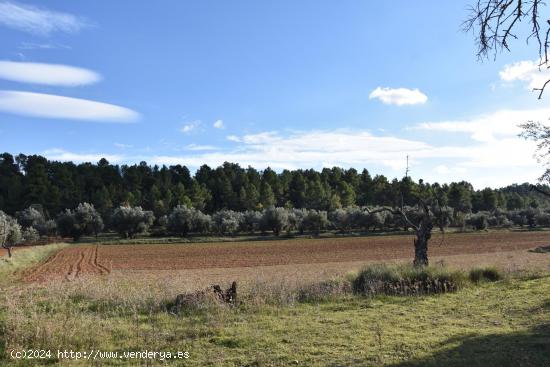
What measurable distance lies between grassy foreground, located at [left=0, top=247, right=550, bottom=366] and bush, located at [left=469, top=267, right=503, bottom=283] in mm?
3251

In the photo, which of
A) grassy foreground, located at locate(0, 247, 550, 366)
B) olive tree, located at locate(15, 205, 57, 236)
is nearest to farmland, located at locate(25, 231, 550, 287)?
grassy foreground, located at locate(0, 247, 550, 366)

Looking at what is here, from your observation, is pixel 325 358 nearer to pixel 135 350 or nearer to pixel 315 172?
pixel 135 350

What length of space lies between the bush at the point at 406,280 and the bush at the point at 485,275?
3.56 feet

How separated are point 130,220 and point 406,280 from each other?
88885mm

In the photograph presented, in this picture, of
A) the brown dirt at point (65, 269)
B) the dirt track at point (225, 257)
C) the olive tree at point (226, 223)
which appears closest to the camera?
the brown dirt at point (65, 269)

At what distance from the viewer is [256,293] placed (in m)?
12.9

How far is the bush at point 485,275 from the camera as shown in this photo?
16.8 metres

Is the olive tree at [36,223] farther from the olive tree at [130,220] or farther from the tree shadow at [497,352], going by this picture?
the tree shadow at [497,352]

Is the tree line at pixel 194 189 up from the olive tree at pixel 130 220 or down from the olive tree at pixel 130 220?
up

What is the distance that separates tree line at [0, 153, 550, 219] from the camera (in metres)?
125

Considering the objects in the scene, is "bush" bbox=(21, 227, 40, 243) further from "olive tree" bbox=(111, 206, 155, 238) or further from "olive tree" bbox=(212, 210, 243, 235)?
"olive tree" bbox=(212, 210, 243, 235)

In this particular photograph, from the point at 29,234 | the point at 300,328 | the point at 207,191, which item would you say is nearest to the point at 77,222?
the point at 29,234

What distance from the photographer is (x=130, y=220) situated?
316ft

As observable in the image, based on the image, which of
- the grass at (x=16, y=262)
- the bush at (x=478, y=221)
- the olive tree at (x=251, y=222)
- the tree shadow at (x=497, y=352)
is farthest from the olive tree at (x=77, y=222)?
the tree shadow at (x=497, y=352)
